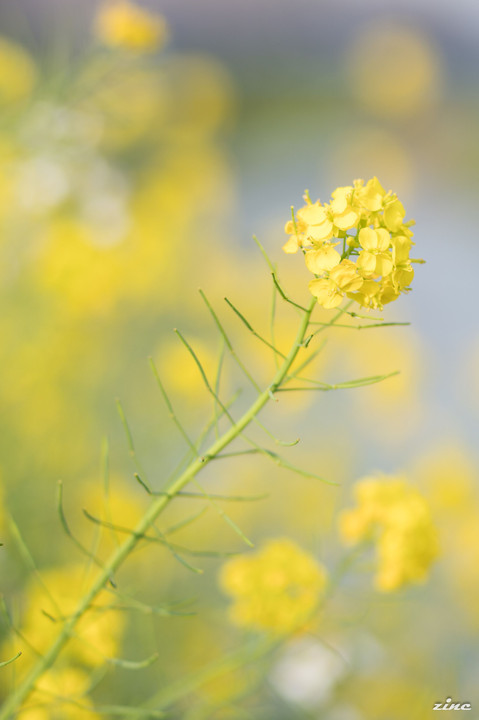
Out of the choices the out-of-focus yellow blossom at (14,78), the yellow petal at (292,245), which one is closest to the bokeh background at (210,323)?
the out-of-focus yellow blossom at (14,78)

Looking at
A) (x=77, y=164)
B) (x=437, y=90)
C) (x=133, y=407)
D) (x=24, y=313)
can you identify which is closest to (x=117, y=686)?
(x=133, y=407)

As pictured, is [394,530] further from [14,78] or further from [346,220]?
[14,78]

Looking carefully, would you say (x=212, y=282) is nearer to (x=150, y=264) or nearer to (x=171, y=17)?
(x=150, y=264)

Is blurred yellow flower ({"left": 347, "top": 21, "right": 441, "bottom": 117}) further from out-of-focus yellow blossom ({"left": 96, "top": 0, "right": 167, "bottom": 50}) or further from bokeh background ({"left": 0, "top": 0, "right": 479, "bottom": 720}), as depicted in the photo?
out-of-focus yellow blossom ({"left": 96, "top": 0, "right": 167, "bottom": 50})

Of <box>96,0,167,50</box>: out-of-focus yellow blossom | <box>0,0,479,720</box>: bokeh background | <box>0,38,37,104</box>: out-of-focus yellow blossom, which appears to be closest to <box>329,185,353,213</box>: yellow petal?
<box>0,0,479,720</box>: bokeh background

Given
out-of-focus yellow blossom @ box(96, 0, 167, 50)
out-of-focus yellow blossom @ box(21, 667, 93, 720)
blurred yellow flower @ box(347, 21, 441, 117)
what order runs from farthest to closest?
blurred yellow flower @ box(347, 21, 441, 117) → out-of-focus yellow blossom @ box(96, 0, 167, 50) → out-of-focus yellow blossom @ box(21, 667, 93, 720)
